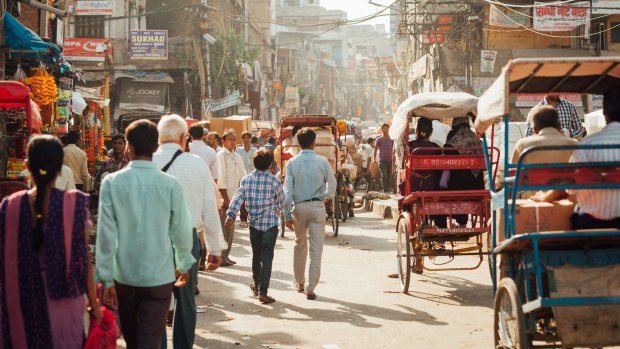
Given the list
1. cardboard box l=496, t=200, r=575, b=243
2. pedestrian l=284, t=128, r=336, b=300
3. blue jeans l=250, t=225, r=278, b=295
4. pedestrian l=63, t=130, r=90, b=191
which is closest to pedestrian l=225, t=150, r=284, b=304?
blue jeans l=250, t=225, r=278, b=295

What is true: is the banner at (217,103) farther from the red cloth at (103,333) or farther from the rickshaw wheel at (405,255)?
the red cloth at (103,333)

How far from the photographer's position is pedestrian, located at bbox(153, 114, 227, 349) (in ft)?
21.1

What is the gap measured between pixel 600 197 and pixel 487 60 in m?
29.2

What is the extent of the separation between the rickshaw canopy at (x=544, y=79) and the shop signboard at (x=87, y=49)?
25.5 meters

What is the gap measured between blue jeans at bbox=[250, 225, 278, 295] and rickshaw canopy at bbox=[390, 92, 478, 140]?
2.22 metres

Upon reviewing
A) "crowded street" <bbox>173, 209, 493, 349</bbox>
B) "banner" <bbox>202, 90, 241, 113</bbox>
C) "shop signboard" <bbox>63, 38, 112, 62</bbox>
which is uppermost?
"shop signboard" <bbox>63, 38, 112, 62</bbox>

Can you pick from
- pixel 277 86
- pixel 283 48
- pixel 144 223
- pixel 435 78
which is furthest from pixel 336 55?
pixel 144 223

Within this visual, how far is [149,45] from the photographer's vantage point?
35.4m

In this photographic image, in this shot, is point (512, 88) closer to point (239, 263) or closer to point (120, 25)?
point (239, 263)

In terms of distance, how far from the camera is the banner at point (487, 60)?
34000mm

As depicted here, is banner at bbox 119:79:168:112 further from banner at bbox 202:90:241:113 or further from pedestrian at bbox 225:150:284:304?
pedestrian at bbox 225:150:284:304

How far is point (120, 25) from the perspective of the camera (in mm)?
38281

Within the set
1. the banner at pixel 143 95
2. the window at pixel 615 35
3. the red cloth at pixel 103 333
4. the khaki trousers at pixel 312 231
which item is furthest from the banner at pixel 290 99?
the red cloth at pixel 103 333

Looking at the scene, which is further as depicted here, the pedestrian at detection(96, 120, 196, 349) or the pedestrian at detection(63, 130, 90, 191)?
the pedestrian at detection(63, 130, 90, 191)
